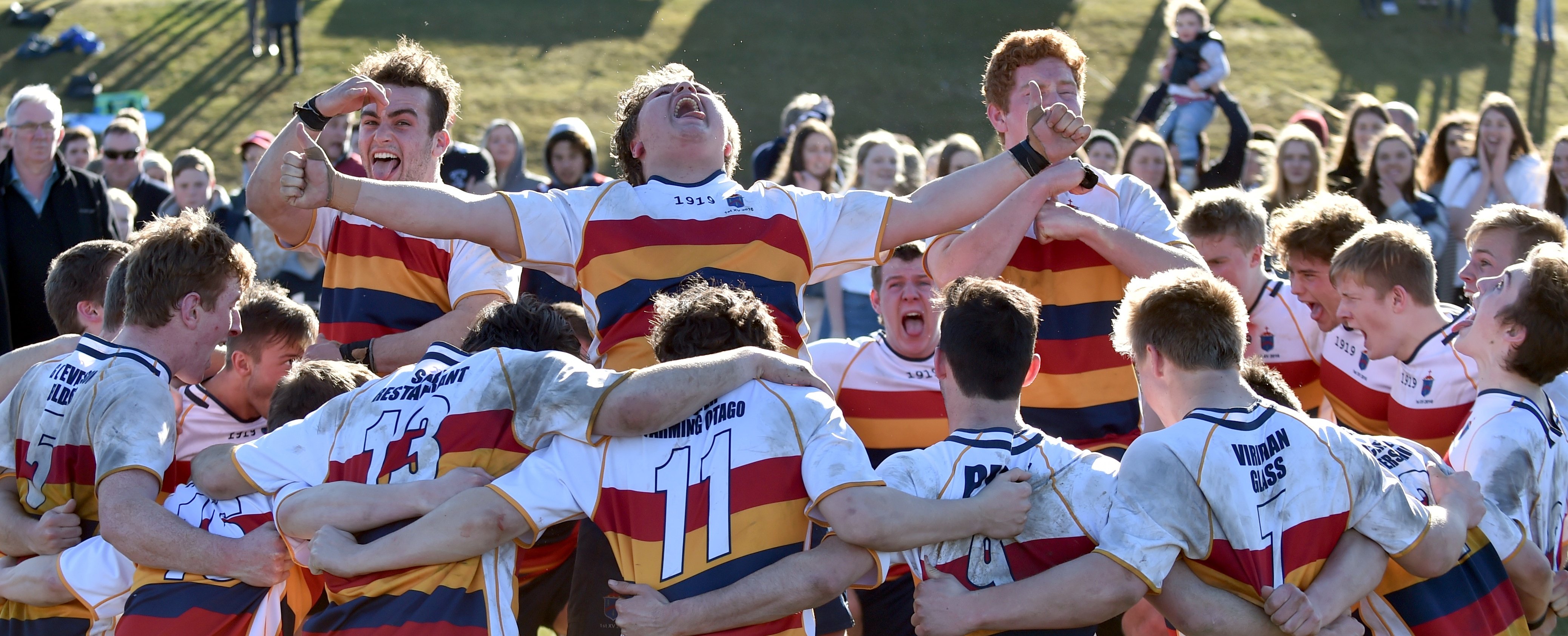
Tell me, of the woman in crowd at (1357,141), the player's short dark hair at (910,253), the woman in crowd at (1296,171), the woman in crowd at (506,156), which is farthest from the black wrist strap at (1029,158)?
the woman in crowd at (506,156)

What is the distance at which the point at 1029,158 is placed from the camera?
146 inches

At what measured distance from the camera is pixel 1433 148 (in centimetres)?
831

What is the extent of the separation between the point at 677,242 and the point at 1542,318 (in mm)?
2683

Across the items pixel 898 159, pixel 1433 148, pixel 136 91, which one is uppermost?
pixel 1433 148

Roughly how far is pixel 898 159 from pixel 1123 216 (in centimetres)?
406

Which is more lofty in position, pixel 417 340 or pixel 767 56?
pixel 417 340

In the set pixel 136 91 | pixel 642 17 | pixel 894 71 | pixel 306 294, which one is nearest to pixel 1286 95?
pixel 894 71

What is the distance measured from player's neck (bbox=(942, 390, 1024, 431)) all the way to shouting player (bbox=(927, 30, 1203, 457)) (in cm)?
87

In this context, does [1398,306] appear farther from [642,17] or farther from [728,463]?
[642,17]

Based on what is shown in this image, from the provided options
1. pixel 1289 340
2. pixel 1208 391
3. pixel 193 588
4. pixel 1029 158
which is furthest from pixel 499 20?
pixel 1208 391

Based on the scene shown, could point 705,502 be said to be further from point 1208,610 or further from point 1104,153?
point 1104,153

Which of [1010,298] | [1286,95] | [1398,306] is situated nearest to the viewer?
[1010,298]

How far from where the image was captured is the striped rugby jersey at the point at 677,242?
3.55 m

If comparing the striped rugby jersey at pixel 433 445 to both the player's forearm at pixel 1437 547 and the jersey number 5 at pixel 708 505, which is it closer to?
the jersey number 5 at pixel 708 505
